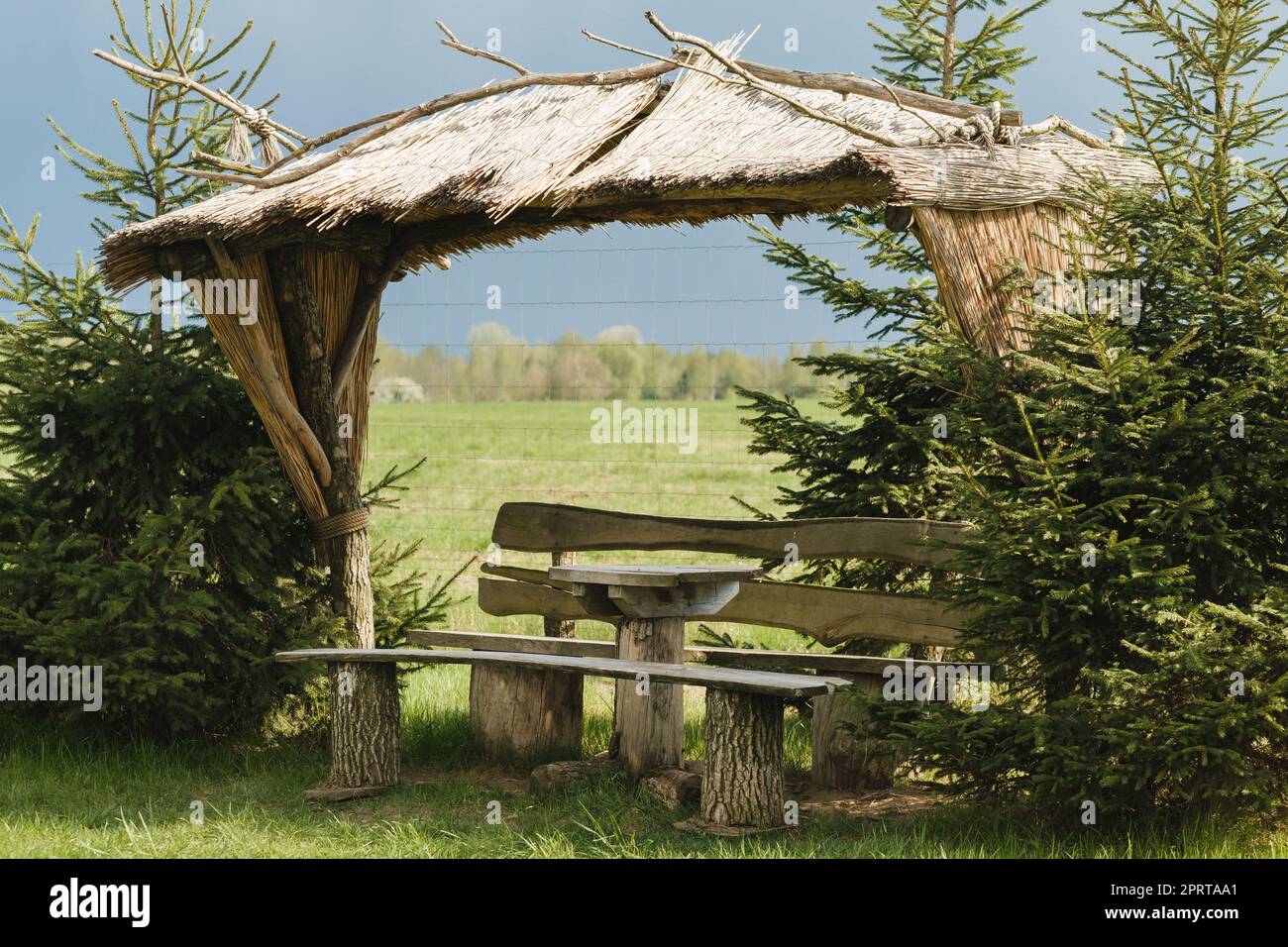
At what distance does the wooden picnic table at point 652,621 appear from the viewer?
18.2 ft

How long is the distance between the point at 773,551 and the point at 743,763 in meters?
1.60

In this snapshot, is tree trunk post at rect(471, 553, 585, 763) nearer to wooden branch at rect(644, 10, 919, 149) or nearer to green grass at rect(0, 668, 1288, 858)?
green grass at rect(0, 668, 1288, 858)

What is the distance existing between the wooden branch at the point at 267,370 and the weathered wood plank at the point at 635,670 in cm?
113

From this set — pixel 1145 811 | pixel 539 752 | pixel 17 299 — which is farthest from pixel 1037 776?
pixel 17 299

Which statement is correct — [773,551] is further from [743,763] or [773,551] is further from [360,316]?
[360,316]

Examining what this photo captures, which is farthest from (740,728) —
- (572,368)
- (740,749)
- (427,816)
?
(572,368)

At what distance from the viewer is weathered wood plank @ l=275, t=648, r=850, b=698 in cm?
470

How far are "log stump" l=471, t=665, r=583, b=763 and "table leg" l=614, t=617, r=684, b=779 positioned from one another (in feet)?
1.93

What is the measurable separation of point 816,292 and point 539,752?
111 inches

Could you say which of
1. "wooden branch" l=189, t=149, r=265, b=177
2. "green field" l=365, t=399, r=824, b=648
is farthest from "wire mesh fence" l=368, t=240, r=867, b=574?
"wooden branch" l=189, t=149, r=265, b=177

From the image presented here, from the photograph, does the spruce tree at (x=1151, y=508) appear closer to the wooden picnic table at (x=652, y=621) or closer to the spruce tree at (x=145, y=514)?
the wooden picnic table at (x=652, y=621)

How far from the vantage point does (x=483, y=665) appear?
6.36m
